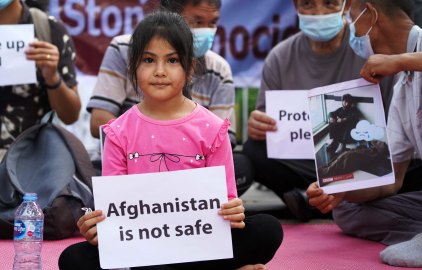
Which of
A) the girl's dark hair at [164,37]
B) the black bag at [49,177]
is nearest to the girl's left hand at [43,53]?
the black bag at [49,177]

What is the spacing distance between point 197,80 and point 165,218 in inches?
73.8

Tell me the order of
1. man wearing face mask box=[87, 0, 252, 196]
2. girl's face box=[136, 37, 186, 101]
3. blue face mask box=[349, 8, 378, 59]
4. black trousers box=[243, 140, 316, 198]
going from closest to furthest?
girl's face box=[136, 37, 186, 101]
blue face mask box=[349, 8, 378, 59]
man wearing face mask box=[87, 0, 252, 196]
black trousers box=[243, 140, 316, 198]

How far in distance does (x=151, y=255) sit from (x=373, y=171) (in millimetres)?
1317

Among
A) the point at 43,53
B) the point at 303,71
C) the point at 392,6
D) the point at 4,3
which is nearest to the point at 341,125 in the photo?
the point at 392,6

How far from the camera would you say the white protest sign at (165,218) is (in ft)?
9.51

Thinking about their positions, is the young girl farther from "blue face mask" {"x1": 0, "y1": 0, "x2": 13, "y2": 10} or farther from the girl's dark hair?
"blue face mask" {"x1": 0, "y1": 0, "x2": 13, "y2": 10}

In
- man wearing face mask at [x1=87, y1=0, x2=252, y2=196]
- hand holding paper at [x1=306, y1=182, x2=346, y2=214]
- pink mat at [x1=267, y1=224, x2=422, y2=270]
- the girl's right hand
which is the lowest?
pink mat at [x1=267, y1=224, x2=422, y2=270]

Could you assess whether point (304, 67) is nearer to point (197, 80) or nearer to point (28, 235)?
point (197, 80)

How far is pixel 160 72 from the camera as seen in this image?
3008 mm

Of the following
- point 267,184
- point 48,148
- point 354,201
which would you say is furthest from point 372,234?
point 48,148

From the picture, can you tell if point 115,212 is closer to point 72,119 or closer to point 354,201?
point 354,201

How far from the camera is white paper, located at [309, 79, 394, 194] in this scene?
3.87 metres

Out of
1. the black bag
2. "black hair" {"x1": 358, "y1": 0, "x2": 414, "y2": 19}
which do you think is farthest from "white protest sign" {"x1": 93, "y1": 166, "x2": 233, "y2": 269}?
"black hair" {"x1": 358, "y1": 0, "x2": 414, "y2": 19}

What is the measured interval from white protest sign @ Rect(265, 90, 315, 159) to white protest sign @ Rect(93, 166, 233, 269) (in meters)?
1.89
